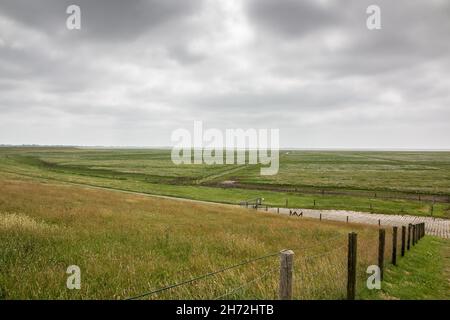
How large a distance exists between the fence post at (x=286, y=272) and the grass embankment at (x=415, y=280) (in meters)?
3.54

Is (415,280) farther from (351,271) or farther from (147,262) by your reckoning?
(147,262)

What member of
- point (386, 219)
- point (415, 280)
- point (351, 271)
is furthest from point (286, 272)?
point (386, 219)

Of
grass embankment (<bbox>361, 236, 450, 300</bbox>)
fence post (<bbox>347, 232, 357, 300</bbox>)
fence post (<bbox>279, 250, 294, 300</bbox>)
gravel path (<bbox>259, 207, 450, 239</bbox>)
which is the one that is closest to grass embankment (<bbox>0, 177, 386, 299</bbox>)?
fence post (<bbox>347, 232, 357, 300</bbox>)

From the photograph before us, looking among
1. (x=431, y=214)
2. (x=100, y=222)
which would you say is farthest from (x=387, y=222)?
(x=100, y=222)

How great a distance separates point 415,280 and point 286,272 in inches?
286

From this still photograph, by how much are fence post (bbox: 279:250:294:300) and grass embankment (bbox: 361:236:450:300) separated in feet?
11.6

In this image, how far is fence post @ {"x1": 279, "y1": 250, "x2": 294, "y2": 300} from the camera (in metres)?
4.81

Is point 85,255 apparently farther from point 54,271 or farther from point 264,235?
point 264,235

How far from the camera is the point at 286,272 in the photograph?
4.86m

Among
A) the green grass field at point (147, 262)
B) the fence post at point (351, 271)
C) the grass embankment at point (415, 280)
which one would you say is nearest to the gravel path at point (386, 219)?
the grass embankment at point (415, 280)

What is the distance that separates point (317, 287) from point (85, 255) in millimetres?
6316

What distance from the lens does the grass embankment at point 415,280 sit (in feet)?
26.7

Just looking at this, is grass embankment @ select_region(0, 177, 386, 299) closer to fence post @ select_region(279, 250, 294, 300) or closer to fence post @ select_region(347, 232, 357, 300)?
fence post @ select_region(347, 232, 357, 300)
